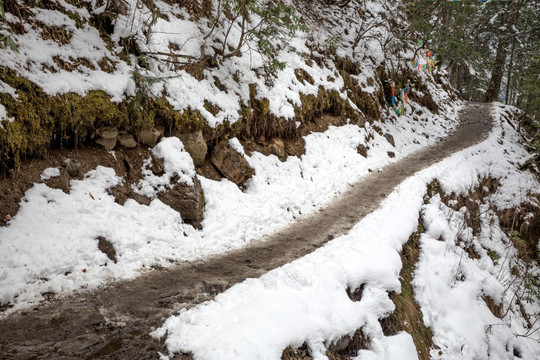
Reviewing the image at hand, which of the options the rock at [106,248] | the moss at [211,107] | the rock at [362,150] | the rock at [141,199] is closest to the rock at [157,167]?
the rock at [141,199]

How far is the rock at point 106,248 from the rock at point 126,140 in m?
1.93

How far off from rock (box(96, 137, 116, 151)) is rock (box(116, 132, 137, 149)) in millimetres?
139

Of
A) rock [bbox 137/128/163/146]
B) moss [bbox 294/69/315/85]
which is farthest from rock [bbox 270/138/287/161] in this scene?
rock [bbox 137/128/163/146]

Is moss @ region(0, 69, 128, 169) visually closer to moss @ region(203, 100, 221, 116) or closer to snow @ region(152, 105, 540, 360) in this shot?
moss @ region(203, 100, 221, 116)

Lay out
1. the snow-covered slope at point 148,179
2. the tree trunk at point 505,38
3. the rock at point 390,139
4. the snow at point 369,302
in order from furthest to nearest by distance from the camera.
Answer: the tree trunk at point 505,38 → the rock at point 390,139 → the snow-covered slope at point 148,179 → the snow at point 369,302

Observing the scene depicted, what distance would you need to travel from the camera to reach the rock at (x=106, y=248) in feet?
14.2

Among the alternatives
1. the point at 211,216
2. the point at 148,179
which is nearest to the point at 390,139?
the point at 211,216

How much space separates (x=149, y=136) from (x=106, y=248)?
94.5 inches

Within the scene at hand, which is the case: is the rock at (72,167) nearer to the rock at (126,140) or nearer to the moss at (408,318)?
the rock at (126,140)

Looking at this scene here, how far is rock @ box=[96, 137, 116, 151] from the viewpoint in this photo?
519cm

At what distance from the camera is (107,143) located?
527 centimetres

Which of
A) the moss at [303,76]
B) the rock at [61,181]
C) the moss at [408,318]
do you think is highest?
the moss at [303,76]

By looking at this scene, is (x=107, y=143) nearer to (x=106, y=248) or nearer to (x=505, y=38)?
(x=106, y=248)

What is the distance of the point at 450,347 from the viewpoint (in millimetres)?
5176
